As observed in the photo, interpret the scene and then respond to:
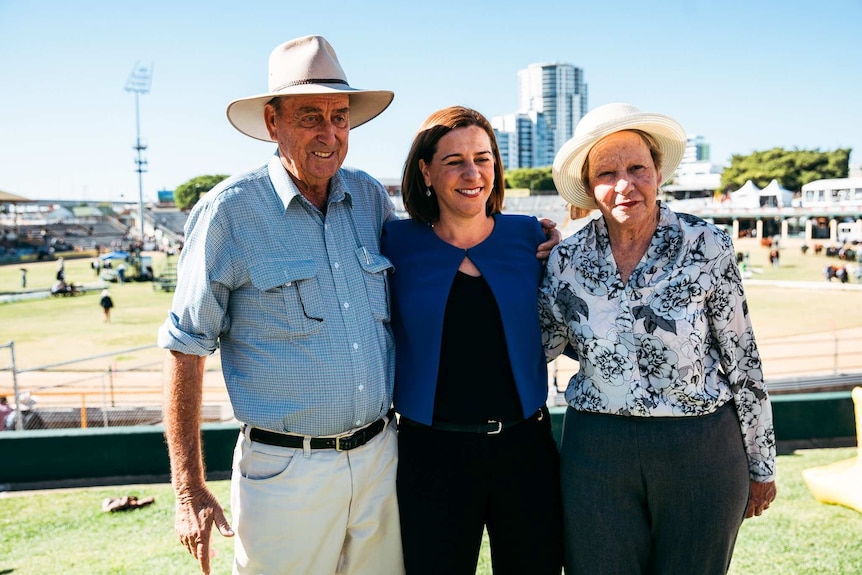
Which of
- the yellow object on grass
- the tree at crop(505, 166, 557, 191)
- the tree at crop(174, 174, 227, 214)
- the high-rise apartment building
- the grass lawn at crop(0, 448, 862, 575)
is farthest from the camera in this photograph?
the high-rise apartment building

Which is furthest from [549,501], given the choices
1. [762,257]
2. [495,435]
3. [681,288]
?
[762,257]

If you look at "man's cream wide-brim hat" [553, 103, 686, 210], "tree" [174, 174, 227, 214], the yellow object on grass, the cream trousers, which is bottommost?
the yellow object on grass

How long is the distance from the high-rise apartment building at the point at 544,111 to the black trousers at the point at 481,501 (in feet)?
565

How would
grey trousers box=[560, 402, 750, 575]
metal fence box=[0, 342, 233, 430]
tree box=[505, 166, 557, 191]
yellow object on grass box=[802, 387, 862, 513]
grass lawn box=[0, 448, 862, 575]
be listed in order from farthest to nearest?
tree box=[505, 166, 557, 191]
metal fence box=[0, 342, 233, 430]
yellow object on grass box=[802, 387, 862, 513]
grass lawn box=[0, 448, 862, 575]
grey trousers box=[560, 402, 750, 575]

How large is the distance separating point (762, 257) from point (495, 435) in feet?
144

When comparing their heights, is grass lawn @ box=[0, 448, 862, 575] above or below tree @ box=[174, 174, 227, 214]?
below

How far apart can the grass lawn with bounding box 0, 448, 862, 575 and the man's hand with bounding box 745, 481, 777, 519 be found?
1.65 m

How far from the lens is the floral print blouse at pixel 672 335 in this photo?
2.27 metres

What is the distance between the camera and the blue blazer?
2.48 meters

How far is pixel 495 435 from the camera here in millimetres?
2430

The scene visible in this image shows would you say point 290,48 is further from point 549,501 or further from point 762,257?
point 762,257

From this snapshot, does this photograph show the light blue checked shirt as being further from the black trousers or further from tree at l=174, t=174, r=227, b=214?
tree at l=174, t=174, r=227, b=214

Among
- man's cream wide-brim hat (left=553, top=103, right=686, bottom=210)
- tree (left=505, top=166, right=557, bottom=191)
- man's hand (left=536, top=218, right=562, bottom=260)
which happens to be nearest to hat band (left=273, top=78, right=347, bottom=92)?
man's cream wide-brim hat (left=553, top=103, right=686, bottom=210)

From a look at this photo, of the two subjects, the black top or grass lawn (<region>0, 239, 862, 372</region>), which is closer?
the black top
